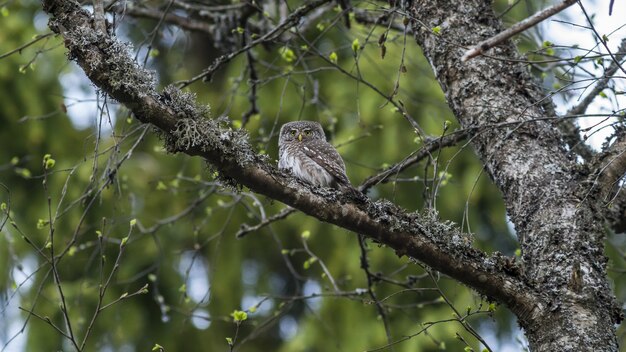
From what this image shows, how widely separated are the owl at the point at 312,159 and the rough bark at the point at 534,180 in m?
1.36

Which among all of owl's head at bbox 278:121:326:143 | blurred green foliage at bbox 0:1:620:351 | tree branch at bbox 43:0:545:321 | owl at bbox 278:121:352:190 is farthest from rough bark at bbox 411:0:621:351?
blurred green foliage at bbox 0:1:620:351

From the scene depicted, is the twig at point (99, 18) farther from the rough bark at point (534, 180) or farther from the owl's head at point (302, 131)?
the owl's head at point (302, 131)

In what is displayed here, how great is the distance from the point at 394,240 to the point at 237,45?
2798 mm

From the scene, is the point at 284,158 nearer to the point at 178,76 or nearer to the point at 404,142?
the point at 404,142

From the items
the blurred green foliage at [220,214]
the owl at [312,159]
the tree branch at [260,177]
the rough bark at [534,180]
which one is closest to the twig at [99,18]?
the tree branch at [260,177]

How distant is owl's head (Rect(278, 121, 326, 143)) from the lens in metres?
6.03

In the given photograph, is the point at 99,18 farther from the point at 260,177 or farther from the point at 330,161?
the point at 330,161

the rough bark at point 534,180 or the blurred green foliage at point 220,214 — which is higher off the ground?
the blurred green foliage at point 220,214

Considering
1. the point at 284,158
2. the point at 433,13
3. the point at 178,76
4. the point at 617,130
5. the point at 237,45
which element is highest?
the point at 178,76

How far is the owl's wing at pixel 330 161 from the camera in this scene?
202 inches

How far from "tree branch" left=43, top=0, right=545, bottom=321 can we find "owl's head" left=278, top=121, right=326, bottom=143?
9.38ft

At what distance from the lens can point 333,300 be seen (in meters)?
7.72

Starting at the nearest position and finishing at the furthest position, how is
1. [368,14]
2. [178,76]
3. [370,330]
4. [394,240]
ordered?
[394,240]
[368,14]
[370,330]
[178,76]

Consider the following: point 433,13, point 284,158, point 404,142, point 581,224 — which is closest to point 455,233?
point 581,224
